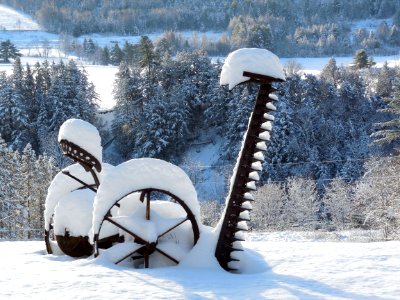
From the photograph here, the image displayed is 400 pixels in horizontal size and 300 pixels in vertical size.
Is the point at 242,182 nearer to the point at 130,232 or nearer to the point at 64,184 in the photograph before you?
the point at 130,232

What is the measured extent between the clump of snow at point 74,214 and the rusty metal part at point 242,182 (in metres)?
1.80

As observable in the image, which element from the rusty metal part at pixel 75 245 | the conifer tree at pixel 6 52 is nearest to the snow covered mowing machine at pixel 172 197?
the rusty metal part at pixel 75 245

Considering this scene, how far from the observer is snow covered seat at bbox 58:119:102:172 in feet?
20.4

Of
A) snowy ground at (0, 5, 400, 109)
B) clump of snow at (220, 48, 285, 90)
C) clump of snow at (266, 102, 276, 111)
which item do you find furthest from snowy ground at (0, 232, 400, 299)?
snowy ground at (0, 5, 400, 109)

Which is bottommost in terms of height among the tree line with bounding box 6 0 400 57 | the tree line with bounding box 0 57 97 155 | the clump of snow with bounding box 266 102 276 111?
the clump of snow with bounding box 266 102 276 111

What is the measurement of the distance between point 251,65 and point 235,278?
85.7 inches

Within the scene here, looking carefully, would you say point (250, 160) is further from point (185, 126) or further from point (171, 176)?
point (185, 126)

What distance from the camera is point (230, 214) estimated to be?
5766mm

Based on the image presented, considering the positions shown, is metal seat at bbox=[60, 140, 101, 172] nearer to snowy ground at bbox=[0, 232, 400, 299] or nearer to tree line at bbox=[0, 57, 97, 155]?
snowy ground at bbox=[0, 232, 400, 299]

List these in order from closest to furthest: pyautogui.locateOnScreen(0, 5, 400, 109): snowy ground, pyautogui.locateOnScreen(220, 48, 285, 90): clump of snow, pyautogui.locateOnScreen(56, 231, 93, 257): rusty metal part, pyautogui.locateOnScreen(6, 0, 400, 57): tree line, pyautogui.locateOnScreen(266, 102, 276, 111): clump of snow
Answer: pyautogui.locateOnScreen(220, 48, 285, 90): clump of snow
pyautogui.locateOnScreen(266, 102, 276, 111): clump of snow
pyautogui.locateOnScreen(56, 231, 93, 257): rusty metal part
pyautogui.locateOnScreen(0, 5, 400, 109): snowy ground
pyautogui.locateOnScreen(6, 0, 400, 57): tree line

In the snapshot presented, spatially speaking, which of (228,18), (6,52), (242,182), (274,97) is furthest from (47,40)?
(274,97)

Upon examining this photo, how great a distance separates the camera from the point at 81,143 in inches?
245

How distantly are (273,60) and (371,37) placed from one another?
98357 mm

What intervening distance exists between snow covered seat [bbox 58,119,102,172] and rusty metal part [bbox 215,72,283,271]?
1777 millimetres
